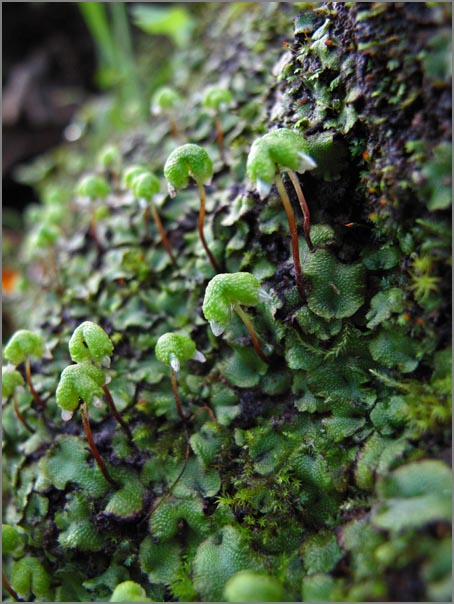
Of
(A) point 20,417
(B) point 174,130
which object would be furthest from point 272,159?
(B) point 174,130

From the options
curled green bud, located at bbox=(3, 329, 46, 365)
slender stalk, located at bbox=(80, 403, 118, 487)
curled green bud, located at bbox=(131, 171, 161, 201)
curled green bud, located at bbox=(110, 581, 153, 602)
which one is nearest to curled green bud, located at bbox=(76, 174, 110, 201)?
curled green bud, located at bbox=(131, 171, 161, 201)

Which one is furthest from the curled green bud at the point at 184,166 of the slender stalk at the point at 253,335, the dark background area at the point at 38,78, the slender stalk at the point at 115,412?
the dark background area at the point at 38,78

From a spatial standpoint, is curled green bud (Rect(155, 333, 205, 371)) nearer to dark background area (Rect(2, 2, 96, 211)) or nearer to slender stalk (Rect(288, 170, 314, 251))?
slender stalk (Rect(288, 170, 314, 251))

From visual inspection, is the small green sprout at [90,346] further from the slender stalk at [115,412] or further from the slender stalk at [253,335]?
the slender stalk at [253,335]

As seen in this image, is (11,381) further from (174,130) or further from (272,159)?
(174,130)

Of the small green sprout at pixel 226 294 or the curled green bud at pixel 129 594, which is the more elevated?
the small green sprout at pixel 226 294

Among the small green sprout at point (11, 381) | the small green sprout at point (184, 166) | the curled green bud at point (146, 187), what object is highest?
the curled green bud at point (146, 187)

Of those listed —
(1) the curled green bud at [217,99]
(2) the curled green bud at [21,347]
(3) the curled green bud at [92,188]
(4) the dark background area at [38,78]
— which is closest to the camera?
(2) the curled green bud at [21,347]
